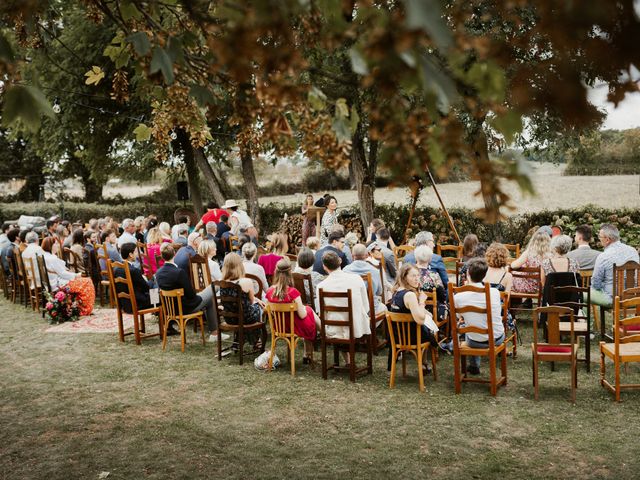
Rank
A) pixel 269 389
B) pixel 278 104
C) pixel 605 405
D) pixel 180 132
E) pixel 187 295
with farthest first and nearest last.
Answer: pixel 180 132, pixel 187 295, pixel 269 389, pixel 605 405, pixel 278 104

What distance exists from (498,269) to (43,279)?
317 inches

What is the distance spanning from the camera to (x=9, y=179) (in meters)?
40.9

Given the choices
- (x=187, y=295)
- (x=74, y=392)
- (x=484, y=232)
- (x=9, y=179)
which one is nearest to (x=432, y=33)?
(x=74, y=392)

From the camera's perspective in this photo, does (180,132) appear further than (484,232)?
Yes

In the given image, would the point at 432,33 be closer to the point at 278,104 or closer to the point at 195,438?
the point at 278,104

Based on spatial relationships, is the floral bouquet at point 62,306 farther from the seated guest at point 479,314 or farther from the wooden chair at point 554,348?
the wooden chair at point 554,348

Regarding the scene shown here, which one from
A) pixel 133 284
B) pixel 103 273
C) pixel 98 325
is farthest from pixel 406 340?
pixel 103 273

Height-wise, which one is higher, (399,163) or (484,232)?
(399,163)

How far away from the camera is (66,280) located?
11805mm

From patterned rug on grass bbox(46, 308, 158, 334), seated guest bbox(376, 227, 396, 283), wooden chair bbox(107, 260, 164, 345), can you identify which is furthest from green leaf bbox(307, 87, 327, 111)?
patterned rug on grass bbox(46, 308, 158, 334)

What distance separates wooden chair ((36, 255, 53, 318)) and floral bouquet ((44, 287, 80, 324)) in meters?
0.33

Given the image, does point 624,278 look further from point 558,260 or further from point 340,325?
point 340,325

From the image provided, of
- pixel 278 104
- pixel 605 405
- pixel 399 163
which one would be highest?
pixel 278 104

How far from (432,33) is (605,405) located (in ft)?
18.7
